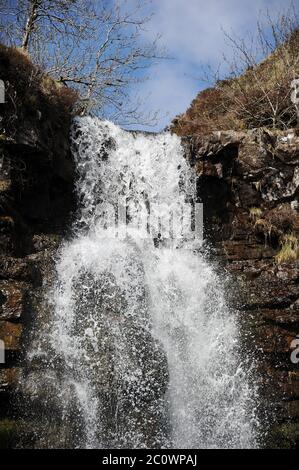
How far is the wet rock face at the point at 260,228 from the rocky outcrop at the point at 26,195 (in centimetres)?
302

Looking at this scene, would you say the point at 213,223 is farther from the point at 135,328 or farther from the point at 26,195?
the point at 26,195

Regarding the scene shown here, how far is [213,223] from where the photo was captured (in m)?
10.2

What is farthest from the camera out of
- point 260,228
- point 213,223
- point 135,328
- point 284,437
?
point 213,223

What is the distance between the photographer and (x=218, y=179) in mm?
10312

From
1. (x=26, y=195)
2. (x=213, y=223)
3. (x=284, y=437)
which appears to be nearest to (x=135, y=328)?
(x=284, y=437)

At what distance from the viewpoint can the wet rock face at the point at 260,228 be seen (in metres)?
8.00

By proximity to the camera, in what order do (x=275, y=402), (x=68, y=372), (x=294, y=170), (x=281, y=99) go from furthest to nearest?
(x=281, y=99), (x=294, y=170), (x=275, y=402), (x=68, y=372)

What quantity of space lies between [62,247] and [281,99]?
6.84 m

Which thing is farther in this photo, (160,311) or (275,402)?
(160,311)

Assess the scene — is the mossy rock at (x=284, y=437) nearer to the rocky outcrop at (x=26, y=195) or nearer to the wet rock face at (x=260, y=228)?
the wet rock face at (x=260, y=228)

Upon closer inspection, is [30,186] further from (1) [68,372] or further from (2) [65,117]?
(1) [68,372]

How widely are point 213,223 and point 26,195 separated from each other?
3.91 metres

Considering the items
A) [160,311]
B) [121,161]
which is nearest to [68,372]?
[160,311]

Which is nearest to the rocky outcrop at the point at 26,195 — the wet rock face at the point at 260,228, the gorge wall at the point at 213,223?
the gorge wall at the point at 213,223
